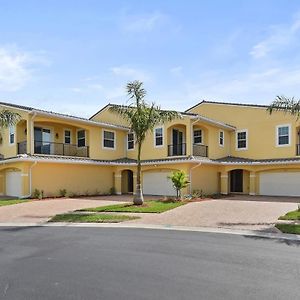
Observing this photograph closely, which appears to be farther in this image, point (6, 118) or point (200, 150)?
point (200, 150)

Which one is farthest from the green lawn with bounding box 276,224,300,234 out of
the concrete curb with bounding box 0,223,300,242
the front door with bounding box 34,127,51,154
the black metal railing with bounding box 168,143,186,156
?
the front door with bounding box 34,127,51,154

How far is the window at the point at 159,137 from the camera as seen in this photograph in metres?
27.5

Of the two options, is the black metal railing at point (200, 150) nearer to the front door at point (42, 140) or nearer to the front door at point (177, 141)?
the front door at point (177, 141)

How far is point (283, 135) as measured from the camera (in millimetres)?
27172

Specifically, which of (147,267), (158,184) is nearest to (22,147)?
(158,184)

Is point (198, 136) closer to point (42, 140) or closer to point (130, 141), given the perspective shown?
point (130, 141)

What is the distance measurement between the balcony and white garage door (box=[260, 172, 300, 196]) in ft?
46.4

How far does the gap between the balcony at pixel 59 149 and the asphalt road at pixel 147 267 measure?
16.0 metres

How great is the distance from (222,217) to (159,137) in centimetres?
1343

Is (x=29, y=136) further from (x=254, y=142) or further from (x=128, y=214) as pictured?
(x=254, y=142)

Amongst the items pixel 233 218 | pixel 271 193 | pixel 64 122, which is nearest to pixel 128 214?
pixel 233 218

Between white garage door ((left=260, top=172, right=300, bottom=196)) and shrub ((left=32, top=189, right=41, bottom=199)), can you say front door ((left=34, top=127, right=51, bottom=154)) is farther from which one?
white garage door ((left=260, top=172, right=300, bottom=196))

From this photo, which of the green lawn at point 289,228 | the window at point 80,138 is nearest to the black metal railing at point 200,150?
the window at point 80,138

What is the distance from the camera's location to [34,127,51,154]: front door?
1045 inches
